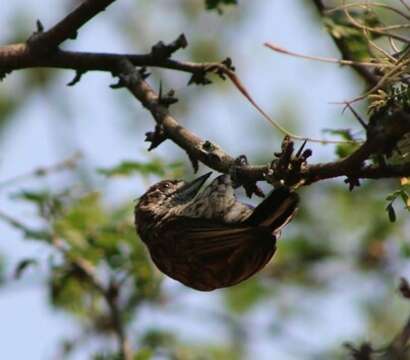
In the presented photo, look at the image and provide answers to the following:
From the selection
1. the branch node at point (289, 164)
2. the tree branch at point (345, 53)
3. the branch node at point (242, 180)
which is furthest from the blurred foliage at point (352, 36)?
the branch node at point (289, 164)

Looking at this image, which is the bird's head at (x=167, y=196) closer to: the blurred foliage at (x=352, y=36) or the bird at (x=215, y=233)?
the bird at (x=215, y=233)

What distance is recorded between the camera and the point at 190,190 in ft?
16.5

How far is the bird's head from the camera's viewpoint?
5016mm

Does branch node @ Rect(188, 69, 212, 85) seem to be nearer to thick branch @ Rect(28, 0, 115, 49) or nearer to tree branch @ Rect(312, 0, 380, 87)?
thick branch @ Rect(28, 0, 115, 49)

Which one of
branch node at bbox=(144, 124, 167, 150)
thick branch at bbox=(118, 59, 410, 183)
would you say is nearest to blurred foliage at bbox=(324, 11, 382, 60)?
thick branch at bbox=(118, 59, 410, 183)

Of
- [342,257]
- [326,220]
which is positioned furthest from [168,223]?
[326,220]

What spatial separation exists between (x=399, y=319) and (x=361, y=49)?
14.9ft

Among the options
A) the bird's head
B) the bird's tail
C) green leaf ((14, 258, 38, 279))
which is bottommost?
green leaf ((14, 258, 38, 279))

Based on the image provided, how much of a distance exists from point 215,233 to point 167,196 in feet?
3.25

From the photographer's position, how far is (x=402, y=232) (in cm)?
817

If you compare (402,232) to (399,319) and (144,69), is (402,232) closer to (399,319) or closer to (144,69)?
(399,319)

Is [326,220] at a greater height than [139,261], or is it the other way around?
[139,261]

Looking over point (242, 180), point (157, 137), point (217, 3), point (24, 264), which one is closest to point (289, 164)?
point (242, 180)

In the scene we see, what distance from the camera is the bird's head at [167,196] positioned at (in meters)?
5.02
